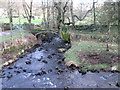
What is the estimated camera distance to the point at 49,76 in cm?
1273

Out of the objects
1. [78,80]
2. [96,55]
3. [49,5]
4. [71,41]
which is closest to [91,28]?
[71,41]

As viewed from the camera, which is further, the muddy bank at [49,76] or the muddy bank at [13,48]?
the muddy bank at [13,48]

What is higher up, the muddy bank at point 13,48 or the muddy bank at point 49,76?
the muddy bank at point 13,48

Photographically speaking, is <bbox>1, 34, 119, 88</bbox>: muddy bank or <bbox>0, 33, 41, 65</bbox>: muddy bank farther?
<bbox>0, 33, 41, 65</bbox>: muddy bank

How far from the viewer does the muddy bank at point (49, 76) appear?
11060 millimetres

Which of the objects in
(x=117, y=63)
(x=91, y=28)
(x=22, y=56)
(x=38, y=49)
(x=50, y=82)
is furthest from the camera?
(x=91, y=28)

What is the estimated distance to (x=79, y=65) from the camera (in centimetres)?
1418

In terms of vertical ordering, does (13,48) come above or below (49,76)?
above

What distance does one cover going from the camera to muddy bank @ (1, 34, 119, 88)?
1106 centimetres

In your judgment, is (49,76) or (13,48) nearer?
(49,76)

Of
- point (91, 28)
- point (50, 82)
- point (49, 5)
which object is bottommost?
point (50, 82)

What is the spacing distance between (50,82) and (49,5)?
82.3 ft

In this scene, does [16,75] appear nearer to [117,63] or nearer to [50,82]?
[50,82]

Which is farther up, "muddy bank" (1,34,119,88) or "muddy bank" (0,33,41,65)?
"muddy bank" (0,33,41,65)
